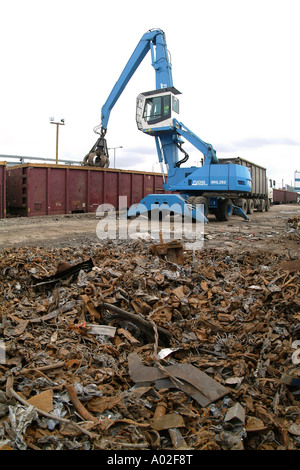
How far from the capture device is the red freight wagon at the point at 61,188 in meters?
14.4

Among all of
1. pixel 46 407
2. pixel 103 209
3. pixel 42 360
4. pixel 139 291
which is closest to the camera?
pixel 46 407

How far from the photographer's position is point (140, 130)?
14.4 meters

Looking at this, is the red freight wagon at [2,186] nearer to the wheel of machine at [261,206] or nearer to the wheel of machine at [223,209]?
the wheel of machine at [223,209]

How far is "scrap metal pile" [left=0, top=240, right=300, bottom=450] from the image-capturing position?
225cm

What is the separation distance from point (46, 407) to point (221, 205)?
13173 millimetres

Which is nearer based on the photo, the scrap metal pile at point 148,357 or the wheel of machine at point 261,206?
the scrap metal pile at point 148,357

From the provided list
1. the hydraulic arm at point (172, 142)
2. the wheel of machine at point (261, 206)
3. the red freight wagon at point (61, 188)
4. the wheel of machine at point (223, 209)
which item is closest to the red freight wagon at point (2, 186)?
the red freight wagon at point (61, 188)

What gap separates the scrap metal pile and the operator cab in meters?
10.1

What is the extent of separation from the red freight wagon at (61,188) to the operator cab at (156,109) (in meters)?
4.01

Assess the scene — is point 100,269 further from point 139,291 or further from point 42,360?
point 42,360

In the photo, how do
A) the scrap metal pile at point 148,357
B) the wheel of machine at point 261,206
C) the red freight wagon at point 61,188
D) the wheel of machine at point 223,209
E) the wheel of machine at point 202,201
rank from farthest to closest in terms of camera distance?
the wheel of machine at point 261,206, the wheel of machine at point 223,209, the red freight wagon at point 61,188, the wheel of machine at point 202,201, the scrap metal pile at point 148,357

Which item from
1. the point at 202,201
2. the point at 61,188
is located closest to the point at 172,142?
the point at 202,201
